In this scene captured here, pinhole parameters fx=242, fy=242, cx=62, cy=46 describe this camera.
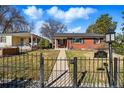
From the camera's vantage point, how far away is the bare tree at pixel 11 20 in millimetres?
56375

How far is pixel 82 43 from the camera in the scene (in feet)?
130

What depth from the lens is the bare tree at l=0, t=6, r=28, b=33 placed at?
5638cm

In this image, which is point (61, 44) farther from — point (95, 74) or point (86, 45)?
point (95, 74)

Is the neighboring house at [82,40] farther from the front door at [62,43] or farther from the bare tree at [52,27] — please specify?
the bare tree at [52,27]

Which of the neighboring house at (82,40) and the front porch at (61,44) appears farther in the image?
the front porch at (61,44)

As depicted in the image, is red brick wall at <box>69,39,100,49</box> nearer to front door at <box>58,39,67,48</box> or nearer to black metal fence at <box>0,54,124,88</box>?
front door at <box>58,39,67,48</box>

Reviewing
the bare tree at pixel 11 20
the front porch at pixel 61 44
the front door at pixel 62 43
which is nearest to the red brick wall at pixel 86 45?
Result: the front porch at pixel 61 44

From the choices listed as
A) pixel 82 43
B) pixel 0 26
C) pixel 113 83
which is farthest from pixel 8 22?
pixel 113 83

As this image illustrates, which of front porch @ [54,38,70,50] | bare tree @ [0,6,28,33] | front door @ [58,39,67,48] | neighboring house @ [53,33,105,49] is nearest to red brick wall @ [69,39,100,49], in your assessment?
neighboring house @ [53,33,105,49]

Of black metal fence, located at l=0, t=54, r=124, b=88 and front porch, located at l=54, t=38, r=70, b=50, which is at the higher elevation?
front porch, located at l=54, t=38, r=70, b=50

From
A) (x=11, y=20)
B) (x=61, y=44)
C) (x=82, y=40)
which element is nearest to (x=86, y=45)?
(x=82, y=40)

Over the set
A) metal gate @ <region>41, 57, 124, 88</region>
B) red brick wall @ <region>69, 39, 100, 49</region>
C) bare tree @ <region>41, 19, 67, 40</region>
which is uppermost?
bare tree @ <region>41, 19, 67, 40</region>
